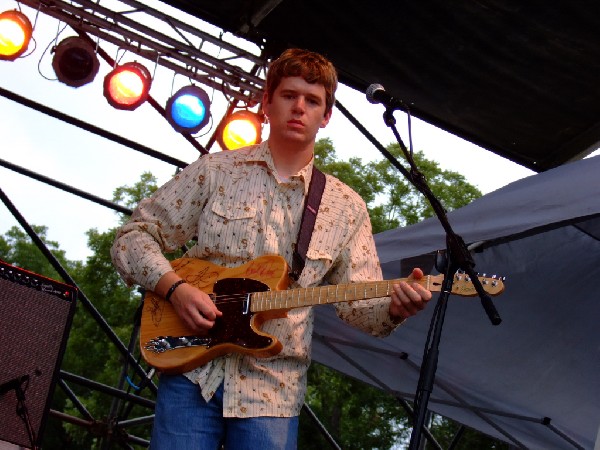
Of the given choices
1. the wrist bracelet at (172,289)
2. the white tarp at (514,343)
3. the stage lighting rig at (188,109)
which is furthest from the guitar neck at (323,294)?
the stage lighting rig at (188,109)

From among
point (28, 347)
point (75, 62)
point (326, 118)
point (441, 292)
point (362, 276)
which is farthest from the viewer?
point (75, 62)

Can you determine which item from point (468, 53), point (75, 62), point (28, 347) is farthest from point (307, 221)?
point (75, 62)

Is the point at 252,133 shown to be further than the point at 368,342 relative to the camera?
Yes

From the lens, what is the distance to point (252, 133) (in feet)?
18.0

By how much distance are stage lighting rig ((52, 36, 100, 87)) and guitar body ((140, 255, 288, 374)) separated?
108 inches

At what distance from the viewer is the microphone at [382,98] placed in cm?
264

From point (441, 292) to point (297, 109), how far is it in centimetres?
73

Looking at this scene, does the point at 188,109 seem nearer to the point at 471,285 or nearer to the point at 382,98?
the point at 382,98

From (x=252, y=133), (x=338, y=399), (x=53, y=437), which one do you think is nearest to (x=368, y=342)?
(x=252, y=133)

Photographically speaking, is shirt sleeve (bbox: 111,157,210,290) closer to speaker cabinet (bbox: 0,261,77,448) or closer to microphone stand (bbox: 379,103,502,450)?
speaker cabinet (bbox: 0,261,77,448)

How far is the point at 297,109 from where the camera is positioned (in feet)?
9.12

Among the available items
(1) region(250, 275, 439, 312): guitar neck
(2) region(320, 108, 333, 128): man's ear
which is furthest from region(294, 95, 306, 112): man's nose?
(1) region(250, 275, 439, 312): guitar neck

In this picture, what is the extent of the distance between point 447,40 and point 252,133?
1.27m

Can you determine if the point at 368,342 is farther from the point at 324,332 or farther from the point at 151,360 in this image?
the point at 151,360
